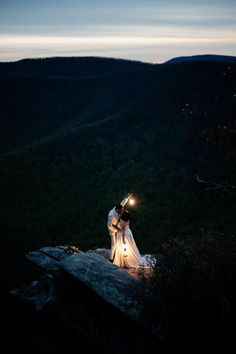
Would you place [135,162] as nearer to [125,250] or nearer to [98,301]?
[125,250]

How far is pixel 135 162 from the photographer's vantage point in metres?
33.4

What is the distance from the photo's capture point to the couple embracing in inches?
462

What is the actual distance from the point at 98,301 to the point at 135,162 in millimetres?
24197

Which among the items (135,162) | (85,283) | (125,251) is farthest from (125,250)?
(135,162)

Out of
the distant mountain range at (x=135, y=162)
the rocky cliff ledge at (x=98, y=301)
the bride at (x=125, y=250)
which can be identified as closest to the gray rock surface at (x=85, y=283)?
the rocky cliff ledge at (x=98, y=301)

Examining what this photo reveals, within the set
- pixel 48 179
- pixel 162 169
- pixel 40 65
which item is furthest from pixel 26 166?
pixel 40 65

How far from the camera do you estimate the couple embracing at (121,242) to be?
11732 millimetres

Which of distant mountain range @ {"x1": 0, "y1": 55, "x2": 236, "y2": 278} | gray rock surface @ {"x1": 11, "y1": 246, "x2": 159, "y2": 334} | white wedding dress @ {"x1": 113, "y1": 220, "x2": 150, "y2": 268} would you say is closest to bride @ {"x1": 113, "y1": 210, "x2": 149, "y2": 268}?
white wedding dress @ {"x1": 113, "y1": 220, "x2": 150, "y2": 268}

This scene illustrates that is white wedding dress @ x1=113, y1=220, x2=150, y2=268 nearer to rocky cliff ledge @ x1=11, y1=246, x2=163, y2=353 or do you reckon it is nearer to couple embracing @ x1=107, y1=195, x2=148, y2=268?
couple embracing @ x1=107, y1=195, x2=148, y2=268

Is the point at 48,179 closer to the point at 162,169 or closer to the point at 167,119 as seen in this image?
the point at 162,169

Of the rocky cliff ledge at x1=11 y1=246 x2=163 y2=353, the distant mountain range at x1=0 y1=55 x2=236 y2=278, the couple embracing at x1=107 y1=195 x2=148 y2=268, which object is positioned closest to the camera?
the rocky cliff ledge at x1=11 y1=246 x2=163 y2=353

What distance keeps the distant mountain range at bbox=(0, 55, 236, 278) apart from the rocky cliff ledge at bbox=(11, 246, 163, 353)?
15.6 ft

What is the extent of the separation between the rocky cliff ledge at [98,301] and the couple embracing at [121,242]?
1.84 feet

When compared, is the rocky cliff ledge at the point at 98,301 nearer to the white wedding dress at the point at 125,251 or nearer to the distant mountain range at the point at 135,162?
the white wedding dress at the point at 125,251
